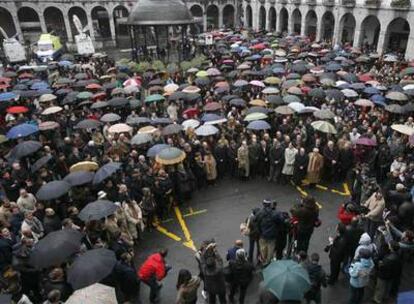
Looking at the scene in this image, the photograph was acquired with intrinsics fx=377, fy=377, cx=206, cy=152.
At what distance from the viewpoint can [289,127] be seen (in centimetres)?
1349

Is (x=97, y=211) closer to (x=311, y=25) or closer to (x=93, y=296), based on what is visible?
(x=93, y=296)

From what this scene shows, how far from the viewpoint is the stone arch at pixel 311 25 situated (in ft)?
139

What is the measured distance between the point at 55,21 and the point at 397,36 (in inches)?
1704

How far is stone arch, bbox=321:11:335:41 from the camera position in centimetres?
3984

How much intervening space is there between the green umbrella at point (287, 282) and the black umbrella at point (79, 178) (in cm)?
527

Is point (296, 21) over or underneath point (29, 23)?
underneath

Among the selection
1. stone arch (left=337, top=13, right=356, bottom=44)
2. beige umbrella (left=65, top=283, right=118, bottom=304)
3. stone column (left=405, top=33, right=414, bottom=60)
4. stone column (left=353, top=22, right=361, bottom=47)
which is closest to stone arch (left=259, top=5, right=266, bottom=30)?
stone arch (left=337, top=13, right=356, bottom=44)

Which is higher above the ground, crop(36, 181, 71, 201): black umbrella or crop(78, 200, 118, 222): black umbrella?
crop(36, 181, 71, 201): black umbrella

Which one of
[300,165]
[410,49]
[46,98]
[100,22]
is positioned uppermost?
[100,22]

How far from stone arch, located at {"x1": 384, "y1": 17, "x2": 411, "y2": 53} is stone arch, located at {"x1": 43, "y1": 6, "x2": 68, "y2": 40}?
40.5 metres

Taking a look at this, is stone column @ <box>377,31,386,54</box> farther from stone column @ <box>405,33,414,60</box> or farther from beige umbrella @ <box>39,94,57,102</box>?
beige umbrella @ <box>39,94,57,102</box>

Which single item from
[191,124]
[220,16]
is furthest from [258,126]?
[220,16]

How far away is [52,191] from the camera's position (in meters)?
8.59

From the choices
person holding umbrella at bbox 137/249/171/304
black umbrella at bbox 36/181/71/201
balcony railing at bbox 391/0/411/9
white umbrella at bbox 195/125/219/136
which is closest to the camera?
person holding umbrella at bbox 137/249/171/304
